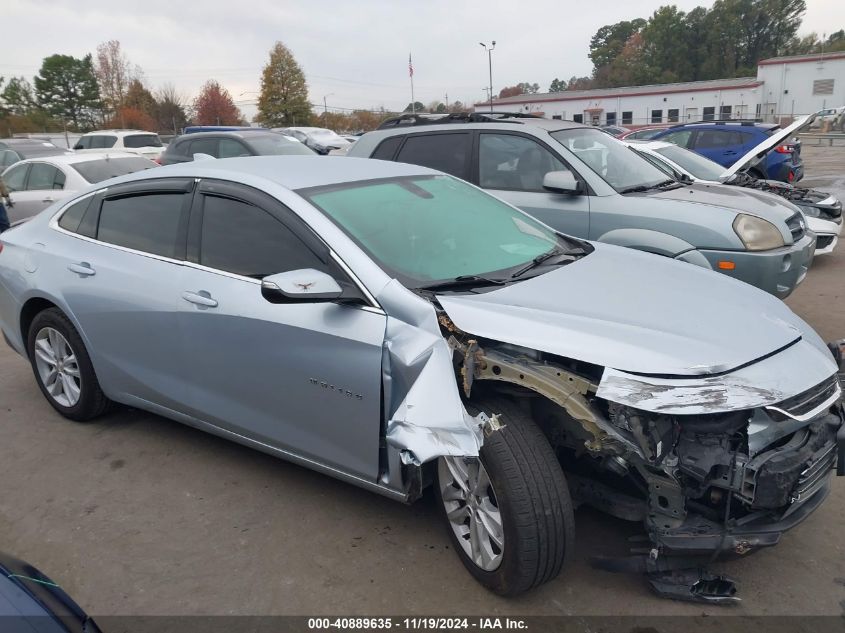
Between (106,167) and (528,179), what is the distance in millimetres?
7018

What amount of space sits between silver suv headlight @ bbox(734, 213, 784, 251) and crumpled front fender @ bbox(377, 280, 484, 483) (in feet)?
11.5

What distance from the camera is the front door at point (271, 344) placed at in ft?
9.46

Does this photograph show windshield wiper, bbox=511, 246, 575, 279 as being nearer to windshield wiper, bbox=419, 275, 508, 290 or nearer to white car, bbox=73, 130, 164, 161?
windshield wiper, bbox=419, 275, 508, 290

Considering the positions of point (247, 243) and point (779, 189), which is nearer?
point (247, 243)

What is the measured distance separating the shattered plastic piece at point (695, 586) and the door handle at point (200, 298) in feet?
7.63

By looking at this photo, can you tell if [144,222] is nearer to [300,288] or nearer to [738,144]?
[300,288]

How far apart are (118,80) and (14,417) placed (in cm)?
7191

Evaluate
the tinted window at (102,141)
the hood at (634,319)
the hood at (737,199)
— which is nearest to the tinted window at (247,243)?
the hood at (634,319)

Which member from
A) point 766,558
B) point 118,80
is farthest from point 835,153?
point 118,80

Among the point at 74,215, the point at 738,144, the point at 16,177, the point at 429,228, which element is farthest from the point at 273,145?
the point at 738,144

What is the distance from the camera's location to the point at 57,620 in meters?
1.91

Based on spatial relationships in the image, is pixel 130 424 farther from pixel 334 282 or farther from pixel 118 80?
pixel 118 80

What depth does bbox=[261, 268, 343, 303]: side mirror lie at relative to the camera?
2.76 m

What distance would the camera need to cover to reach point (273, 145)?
37.2 feet
